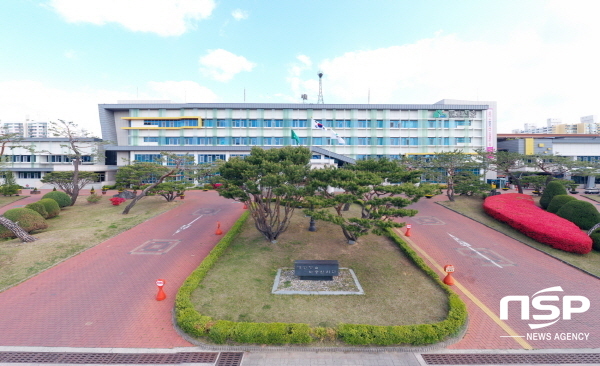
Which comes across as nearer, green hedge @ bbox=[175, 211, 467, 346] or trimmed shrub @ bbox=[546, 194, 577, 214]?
green hedge @ bbox=[175, 211, 467, 346]

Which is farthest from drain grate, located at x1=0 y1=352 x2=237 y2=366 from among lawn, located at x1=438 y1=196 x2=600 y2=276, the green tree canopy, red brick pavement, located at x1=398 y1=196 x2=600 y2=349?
lawn, located at x1=438 y1=196 x2=600 y2=276

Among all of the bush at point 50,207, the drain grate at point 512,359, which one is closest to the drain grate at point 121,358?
the drain grate at point 512,359

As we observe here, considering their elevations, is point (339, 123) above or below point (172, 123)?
below

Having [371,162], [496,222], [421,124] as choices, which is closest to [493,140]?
[421,124]

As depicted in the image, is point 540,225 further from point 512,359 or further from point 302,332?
point 302,332

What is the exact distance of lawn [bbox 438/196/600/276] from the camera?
14.0 m

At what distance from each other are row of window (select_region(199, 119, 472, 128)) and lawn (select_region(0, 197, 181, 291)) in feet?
58.6

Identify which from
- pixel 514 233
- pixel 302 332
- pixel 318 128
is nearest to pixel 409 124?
pixel 318 128

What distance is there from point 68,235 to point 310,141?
3097 centimetres

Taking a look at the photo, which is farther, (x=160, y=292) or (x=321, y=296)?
(x=321, y=296)

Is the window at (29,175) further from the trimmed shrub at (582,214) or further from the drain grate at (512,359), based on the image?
the trimmed shrub at (582,214)

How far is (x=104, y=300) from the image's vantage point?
33.9 feet

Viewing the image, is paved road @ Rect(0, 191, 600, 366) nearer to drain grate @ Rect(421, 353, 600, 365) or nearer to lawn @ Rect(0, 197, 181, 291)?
drain grate @ Rect(421, 353, 600, 365)

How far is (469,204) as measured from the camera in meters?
26.2
